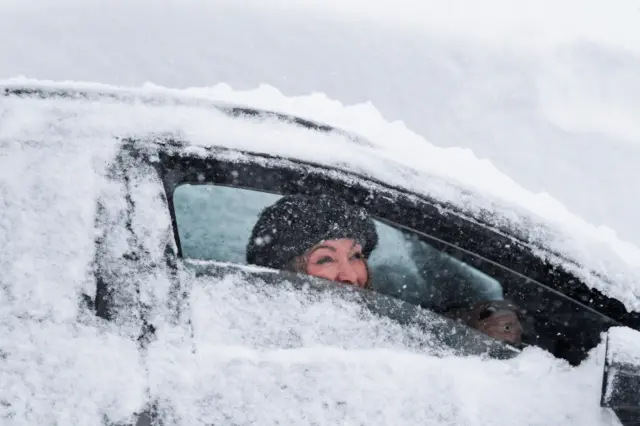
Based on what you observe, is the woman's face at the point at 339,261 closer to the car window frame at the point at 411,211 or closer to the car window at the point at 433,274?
the car window at the point at 433,274

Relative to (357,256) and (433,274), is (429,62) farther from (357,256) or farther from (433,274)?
(357,256)

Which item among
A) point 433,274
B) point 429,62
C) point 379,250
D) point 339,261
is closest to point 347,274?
point 339,261

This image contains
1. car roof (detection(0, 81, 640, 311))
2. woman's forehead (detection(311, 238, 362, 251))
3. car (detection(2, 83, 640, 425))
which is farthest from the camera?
woman's forehead (detection(311, 238, 362, 251))

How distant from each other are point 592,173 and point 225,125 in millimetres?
3144

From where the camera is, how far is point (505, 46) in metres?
4.88

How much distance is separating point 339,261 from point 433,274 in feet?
1.87

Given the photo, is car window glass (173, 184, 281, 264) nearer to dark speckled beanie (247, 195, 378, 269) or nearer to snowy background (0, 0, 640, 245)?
dark speckled beanie (247, 195, 378, 269)

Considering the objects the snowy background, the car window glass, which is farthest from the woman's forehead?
the snowy background

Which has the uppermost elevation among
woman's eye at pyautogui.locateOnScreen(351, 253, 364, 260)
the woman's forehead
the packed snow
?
the woman's forehead

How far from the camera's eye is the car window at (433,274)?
6.19 feet

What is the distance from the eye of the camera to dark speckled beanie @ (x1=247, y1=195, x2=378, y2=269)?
2166mm

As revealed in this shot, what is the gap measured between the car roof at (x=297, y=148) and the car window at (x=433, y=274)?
4.2 inches

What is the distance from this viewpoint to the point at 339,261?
2.43 meters

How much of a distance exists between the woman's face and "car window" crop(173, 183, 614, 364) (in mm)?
131
